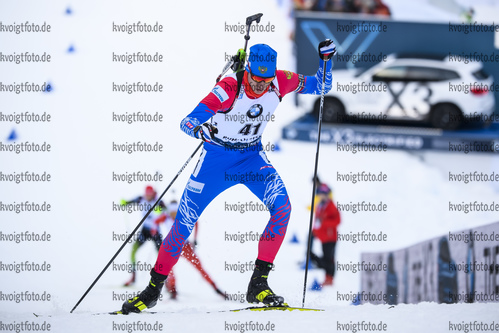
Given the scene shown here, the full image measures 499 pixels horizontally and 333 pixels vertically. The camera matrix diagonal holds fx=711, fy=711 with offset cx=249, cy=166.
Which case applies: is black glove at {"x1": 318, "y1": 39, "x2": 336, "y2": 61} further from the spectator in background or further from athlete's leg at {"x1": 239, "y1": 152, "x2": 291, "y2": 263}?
the spectator in background

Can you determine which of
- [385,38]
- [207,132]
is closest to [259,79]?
[207,132]

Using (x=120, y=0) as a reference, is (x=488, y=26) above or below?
below

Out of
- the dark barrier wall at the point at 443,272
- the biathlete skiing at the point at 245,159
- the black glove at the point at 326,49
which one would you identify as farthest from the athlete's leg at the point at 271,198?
the dark barrier wall at the point at 443,272

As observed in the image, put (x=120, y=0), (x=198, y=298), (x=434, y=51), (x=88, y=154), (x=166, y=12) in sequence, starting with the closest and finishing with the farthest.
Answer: (x=198, y=298), (x=88, y=154), (x=434, y=51), (x=166, y=12), (x=120, y=0)

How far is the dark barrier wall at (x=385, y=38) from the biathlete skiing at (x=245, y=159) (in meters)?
8.14

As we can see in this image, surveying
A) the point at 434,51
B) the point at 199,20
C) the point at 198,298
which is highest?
the point at 199,20

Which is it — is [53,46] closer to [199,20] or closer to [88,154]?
[199,20]

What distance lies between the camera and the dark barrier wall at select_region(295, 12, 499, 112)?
14047 millimetres

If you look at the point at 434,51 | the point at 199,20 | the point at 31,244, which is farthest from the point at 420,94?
the point at 31,244

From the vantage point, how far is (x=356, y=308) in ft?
20.4

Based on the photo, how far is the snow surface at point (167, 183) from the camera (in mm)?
6551

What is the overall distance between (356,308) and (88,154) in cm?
808

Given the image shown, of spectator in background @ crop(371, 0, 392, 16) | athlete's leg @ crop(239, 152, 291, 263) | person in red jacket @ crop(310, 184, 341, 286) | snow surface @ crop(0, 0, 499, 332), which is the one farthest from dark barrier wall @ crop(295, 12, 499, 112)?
athlete's leg @ crop(239, 152, 291, 263)

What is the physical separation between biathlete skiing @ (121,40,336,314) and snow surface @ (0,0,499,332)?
579mm
